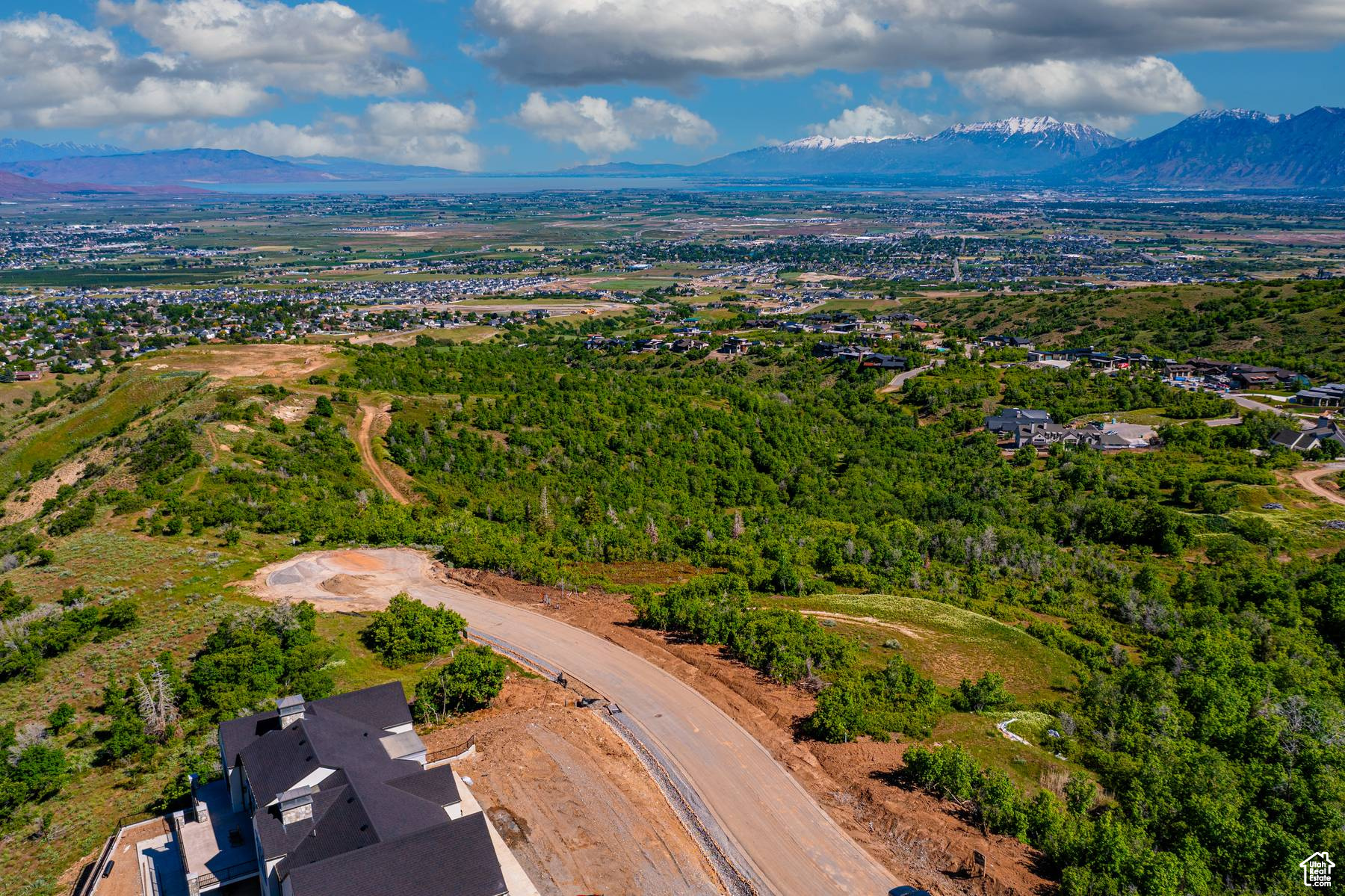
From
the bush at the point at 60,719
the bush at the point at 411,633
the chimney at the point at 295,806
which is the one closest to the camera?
the chimney at the point at 295,806

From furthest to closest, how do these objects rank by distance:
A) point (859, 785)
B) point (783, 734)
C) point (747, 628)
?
point (747, 628), point (783, 734), point (859, 785)

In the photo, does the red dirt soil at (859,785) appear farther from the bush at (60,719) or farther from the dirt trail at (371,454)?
the dirt trail at (371,454)

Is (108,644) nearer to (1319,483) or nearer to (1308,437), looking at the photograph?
(1319,483)

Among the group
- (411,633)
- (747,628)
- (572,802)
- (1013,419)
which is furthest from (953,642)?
(1013,419)

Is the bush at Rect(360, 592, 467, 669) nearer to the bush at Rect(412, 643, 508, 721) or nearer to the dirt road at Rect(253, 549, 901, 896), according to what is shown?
the dirt road at Rect(253, 549, 901, 896)

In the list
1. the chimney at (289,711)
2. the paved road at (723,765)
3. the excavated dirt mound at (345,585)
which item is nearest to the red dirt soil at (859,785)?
the paved road at (723,765)

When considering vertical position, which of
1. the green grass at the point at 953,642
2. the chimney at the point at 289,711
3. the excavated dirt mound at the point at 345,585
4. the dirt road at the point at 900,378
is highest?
the chimney at the point at 289,711
